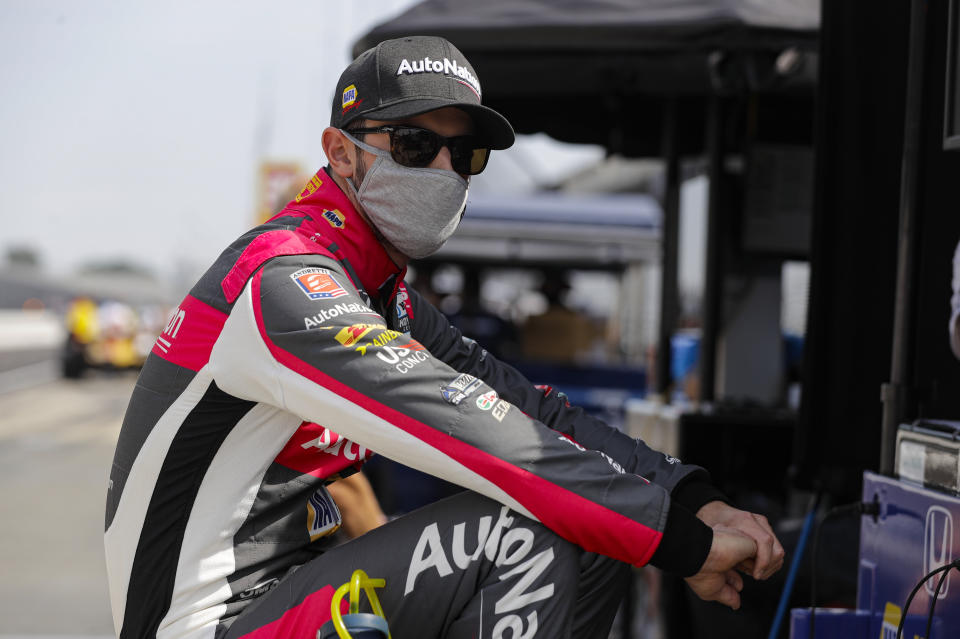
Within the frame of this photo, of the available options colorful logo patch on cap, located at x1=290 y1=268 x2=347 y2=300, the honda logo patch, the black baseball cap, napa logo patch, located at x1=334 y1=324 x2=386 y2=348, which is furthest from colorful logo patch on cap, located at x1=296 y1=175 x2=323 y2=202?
the honda logo patch

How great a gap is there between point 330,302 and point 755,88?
281cm

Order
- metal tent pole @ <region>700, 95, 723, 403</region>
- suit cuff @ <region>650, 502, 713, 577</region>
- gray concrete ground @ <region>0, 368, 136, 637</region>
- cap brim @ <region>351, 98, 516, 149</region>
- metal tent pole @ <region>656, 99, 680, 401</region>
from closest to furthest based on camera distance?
suit cuff @ <region>650, 502, 713, 577</region> → cap brim @ <region>351, 98, 516, 149</region> → metal tent pole @ <region>700, 95, 723, 403</region> → gray concrete ground @ <region>0, 368, 136, 637</region> → metal tent pole @ <region>656, 99, 680, 401</region>

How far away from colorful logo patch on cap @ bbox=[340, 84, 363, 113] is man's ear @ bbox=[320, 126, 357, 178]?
60 mm

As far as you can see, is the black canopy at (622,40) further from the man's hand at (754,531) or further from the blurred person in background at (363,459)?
the man's hand at (754,531)

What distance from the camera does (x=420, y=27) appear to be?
373 centimetres

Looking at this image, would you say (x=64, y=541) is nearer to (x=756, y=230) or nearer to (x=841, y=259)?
(x=756, y=230)

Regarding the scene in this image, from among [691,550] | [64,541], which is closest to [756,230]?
[691,550]

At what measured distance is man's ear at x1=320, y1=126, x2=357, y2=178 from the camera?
84.0 inches

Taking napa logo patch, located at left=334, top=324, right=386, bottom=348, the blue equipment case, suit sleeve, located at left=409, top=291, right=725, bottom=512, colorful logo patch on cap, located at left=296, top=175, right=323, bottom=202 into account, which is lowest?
the blue equipment case

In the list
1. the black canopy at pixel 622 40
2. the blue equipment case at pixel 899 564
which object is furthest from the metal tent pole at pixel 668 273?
the blue equipment case at pixel 899 564

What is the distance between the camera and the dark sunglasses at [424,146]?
2.08m

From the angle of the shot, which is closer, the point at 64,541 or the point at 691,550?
the point at 691,550

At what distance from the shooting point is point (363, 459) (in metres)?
2.16

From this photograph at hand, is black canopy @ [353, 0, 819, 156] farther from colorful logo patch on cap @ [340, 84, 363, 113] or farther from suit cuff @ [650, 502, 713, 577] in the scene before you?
suit cuff @ [650, 502, 713, 577]
